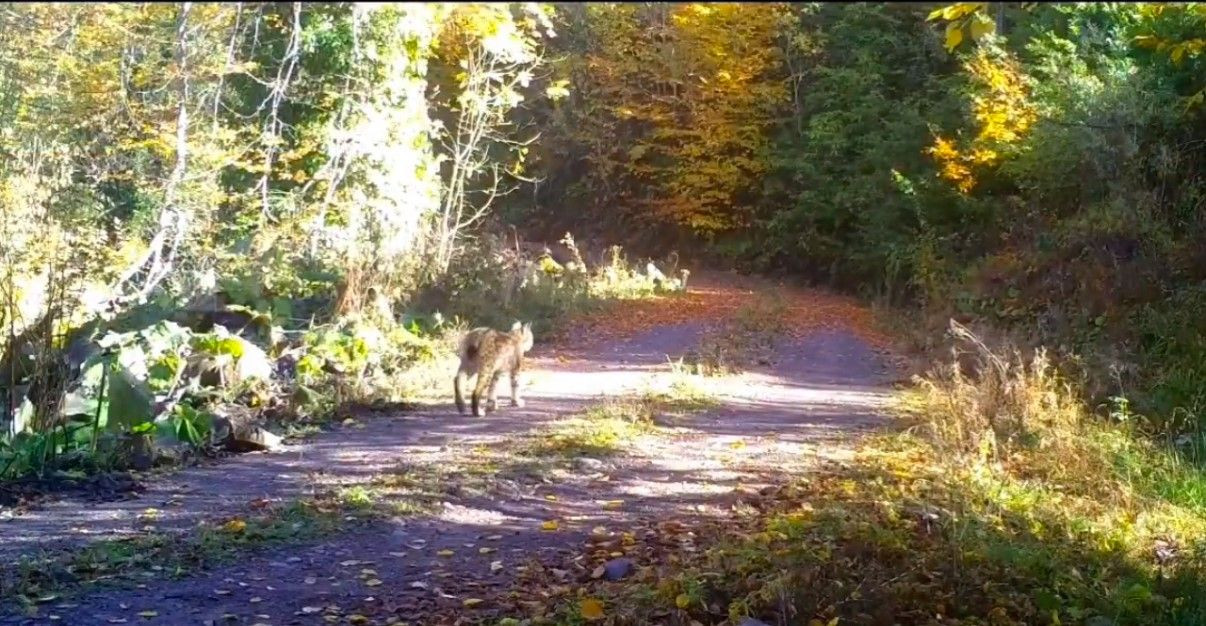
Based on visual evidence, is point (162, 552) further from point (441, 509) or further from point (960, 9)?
point (960, 9)

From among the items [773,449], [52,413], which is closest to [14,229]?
[52,413]

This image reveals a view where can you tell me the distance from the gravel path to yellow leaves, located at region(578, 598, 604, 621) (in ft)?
2.36

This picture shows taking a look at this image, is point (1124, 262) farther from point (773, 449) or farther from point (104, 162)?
point (104, 162)

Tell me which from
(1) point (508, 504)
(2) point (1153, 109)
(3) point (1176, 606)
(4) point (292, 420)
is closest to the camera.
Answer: (3) point (1176, 606)

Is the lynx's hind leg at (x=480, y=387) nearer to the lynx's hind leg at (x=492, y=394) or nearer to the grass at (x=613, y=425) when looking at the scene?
the lynx's hind leg at (x=492, y=394)

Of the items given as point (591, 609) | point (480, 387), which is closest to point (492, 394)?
point (480, 387)

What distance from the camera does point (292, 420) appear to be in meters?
11.8

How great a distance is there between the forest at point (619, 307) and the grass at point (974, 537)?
Result: 1.2 inches

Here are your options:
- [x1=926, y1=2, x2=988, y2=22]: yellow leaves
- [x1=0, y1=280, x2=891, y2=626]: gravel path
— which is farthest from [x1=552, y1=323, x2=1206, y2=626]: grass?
[x1=926, y1=2, x2=988, y2=22]: yellow leaves

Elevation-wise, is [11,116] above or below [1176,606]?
above

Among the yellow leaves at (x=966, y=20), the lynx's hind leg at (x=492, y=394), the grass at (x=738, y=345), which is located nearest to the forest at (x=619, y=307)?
the yellow leaves at (x=966, y=20)

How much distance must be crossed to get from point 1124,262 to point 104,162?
543 inches

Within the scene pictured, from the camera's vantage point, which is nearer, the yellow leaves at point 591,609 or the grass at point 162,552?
the yellow leaves at point 591,609

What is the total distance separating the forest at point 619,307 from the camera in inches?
254
